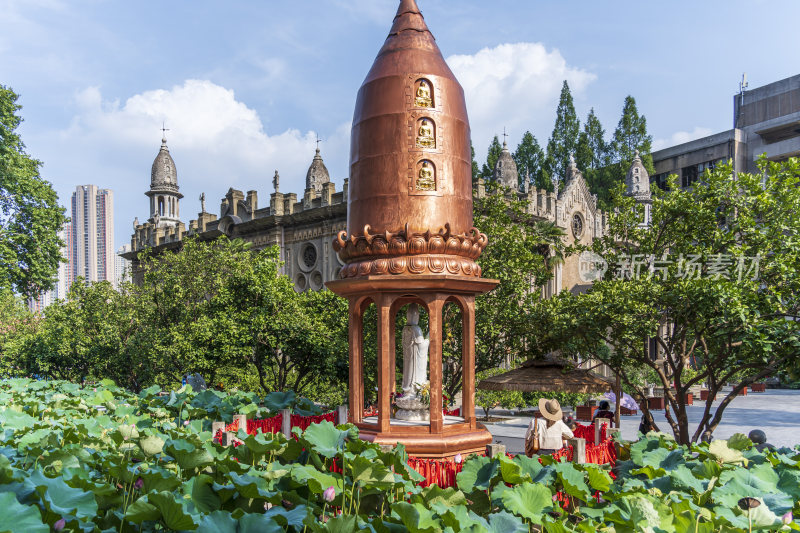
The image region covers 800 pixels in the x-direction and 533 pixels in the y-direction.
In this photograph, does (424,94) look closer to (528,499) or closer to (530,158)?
(528,499)

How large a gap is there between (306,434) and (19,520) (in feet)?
9.62

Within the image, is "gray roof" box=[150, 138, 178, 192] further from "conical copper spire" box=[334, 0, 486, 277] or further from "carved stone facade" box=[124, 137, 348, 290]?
"conical copper spire" box=[334, 0, 486, 277]

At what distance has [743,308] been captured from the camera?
12500 millimetres

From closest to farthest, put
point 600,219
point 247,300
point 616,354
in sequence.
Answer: point 616,354
point 247,300
point 600,219

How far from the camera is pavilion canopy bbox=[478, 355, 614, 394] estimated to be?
15974mm

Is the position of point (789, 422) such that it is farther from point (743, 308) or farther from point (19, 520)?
point (19, 520)

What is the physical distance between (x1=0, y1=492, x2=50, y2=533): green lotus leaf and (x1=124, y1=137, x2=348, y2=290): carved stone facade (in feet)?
113

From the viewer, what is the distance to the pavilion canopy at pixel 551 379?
52.4 ft

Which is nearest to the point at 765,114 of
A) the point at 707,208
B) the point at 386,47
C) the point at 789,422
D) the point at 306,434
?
the point at 789,422

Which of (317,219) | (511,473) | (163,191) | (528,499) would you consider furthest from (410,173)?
(163,191)

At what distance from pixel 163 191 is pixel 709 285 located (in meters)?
51.0

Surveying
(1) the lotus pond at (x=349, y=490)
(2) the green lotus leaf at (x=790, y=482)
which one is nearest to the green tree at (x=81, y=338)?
(1) the lotus pond at (x=349, y=490)

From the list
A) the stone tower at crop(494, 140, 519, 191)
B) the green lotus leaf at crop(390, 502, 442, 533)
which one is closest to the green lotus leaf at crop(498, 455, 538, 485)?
the green lotus leaf at crop(390, 502, 442, 533)

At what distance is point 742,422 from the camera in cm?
2864
